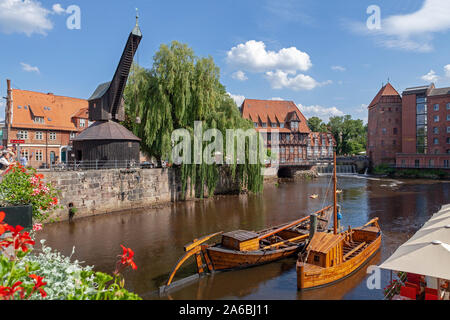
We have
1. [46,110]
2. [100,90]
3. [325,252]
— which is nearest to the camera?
[325,252]

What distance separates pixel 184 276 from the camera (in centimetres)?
1203

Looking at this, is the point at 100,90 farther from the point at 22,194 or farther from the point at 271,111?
the point at 271,111

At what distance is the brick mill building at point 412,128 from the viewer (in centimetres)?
5431

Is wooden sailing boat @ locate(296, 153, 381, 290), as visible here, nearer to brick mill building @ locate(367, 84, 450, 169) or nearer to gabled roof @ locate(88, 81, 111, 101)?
gabled roof @ locate(88, 81, 111, 101)

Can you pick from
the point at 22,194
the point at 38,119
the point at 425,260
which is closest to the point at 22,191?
the point at 22,194

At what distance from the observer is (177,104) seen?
26031 millimetres

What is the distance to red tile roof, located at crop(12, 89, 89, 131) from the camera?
36.1m

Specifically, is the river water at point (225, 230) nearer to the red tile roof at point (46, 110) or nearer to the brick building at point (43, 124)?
the brick building at point (43, 124)

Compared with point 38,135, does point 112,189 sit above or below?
below

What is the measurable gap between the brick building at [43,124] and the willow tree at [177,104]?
1611 centimetres

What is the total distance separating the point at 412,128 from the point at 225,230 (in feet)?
179

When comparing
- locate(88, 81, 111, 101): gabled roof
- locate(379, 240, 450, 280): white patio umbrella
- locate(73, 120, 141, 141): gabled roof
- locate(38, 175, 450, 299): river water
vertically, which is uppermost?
locate(88, 81, 111, 101): gabled roof

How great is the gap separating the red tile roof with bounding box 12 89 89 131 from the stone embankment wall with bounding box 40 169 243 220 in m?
20.6

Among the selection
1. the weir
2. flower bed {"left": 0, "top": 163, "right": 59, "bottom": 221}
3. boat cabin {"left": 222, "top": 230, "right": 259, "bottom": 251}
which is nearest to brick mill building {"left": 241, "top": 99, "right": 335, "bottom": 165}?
the weir
